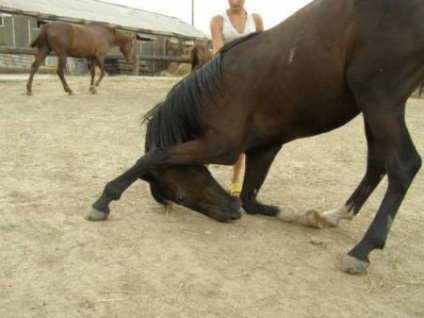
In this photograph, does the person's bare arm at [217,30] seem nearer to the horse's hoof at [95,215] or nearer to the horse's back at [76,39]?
the horse's hoof at [95,215]

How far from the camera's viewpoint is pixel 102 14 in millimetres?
28547

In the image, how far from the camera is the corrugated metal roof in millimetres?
21956

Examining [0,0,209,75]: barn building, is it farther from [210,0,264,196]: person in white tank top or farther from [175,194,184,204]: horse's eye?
[175,194,184,204]: horse's eye

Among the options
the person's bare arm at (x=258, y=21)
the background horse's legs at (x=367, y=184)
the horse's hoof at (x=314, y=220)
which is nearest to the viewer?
the background horse's legs at (x=367, y=184)

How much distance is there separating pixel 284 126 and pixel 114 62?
22175mm

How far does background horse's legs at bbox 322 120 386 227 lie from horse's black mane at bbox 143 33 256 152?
1130mm

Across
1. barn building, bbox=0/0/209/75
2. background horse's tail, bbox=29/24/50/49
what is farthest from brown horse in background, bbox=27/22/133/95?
barn building, bbox=0/0/209/75

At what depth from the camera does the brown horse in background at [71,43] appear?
11352mm

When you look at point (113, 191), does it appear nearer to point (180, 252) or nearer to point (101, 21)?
point (180, 252)

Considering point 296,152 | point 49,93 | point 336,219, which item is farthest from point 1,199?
point 49,93

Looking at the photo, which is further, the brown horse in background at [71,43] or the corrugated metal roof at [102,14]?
the corrugated metal roof at [102,14]

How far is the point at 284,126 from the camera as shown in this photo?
3.25 m

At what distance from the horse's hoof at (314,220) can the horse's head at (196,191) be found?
0.53 m

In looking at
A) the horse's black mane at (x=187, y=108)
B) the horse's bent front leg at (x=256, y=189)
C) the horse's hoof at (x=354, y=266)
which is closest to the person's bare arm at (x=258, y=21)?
the horse's black mane at (x=187, y=108)
